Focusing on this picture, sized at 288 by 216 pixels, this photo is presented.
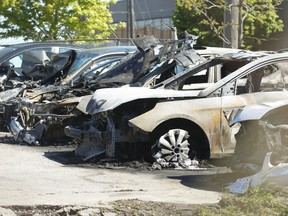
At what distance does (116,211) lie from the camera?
6.70 metres

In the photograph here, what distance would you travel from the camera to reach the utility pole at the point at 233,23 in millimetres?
15898

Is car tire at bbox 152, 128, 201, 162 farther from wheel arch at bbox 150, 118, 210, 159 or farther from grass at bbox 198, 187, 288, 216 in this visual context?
grass at bbox 198, 187, 288, 216

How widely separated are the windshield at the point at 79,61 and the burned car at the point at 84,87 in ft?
2.68

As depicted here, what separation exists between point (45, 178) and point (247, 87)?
10.9 feet

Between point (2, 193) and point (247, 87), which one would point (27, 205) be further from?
point (247, 87)

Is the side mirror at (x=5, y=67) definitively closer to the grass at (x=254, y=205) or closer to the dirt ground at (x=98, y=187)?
the dirt ground at (x=98, y=187)

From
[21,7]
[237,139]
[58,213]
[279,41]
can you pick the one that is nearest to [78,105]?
[237,139]

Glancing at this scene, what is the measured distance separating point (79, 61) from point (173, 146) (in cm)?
509

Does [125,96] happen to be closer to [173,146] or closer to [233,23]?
[173,146]

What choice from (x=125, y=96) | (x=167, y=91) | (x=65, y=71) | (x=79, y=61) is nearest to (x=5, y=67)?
(x=65, y=71)

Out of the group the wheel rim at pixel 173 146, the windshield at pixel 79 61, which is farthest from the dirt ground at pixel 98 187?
the windshield at pixel 79 61

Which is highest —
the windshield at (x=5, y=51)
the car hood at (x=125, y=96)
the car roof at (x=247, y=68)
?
the windshield at (x=5, y=51)

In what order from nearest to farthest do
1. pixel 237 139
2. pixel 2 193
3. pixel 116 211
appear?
pixel 116 211 < pixel 2 193 < pixel 237 139

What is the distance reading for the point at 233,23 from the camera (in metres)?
15.9
